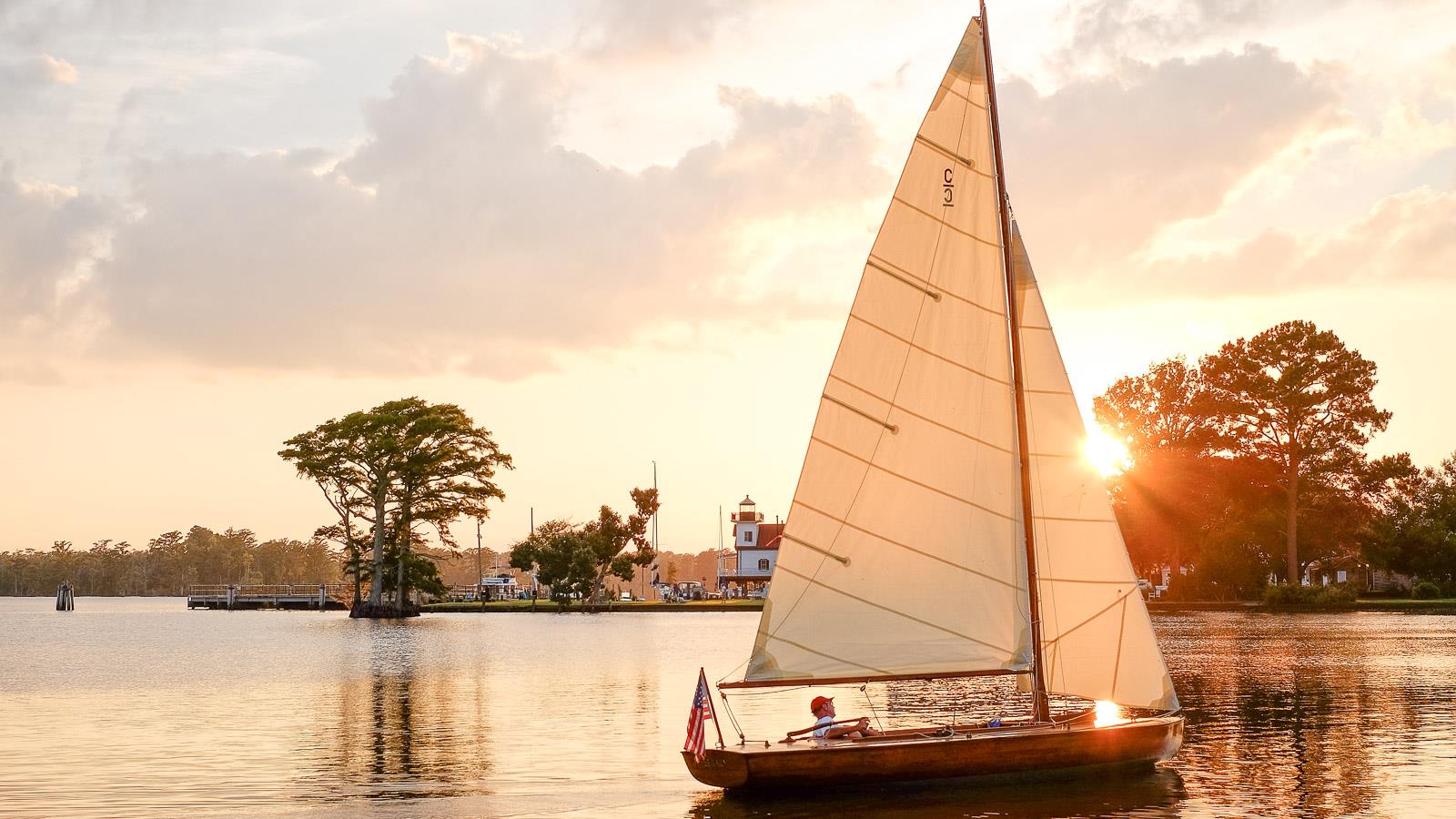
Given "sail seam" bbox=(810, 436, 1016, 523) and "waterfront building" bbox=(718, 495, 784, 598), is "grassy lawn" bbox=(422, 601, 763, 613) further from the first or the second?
"sail seam" bbox=(810, 436, 1016, 523)

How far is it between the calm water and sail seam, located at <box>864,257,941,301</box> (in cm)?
832

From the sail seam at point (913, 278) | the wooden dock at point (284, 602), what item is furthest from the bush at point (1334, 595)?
the wooden dock at point (284, 602)

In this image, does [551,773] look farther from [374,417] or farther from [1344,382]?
[1344,382]

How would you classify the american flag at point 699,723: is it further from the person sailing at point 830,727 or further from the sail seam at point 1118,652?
the sail seam at point 1118,652

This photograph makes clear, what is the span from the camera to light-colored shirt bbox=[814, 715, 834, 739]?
2345 centimetres

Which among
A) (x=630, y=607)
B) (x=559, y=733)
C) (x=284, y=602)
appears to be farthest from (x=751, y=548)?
(x=559, y=733)

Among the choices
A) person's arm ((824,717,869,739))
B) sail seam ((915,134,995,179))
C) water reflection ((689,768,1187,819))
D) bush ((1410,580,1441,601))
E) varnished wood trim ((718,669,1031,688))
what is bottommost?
bush ((1410,580,1441,601))

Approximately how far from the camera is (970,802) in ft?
77.0

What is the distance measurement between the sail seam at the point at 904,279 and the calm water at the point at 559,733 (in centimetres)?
832

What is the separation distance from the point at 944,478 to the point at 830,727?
4578 millimetres

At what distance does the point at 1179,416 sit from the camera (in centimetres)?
12000

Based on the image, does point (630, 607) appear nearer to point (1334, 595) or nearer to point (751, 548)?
point (751, 548)

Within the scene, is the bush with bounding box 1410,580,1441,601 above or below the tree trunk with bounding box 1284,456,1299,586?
below

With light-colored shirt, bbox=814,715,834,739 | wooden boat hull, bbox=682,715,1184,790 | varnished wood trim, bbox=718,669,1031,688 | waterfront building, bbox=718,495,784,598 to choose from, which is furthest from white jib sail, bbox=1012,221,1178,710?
waterfront building, bbox=718,495,784,598
